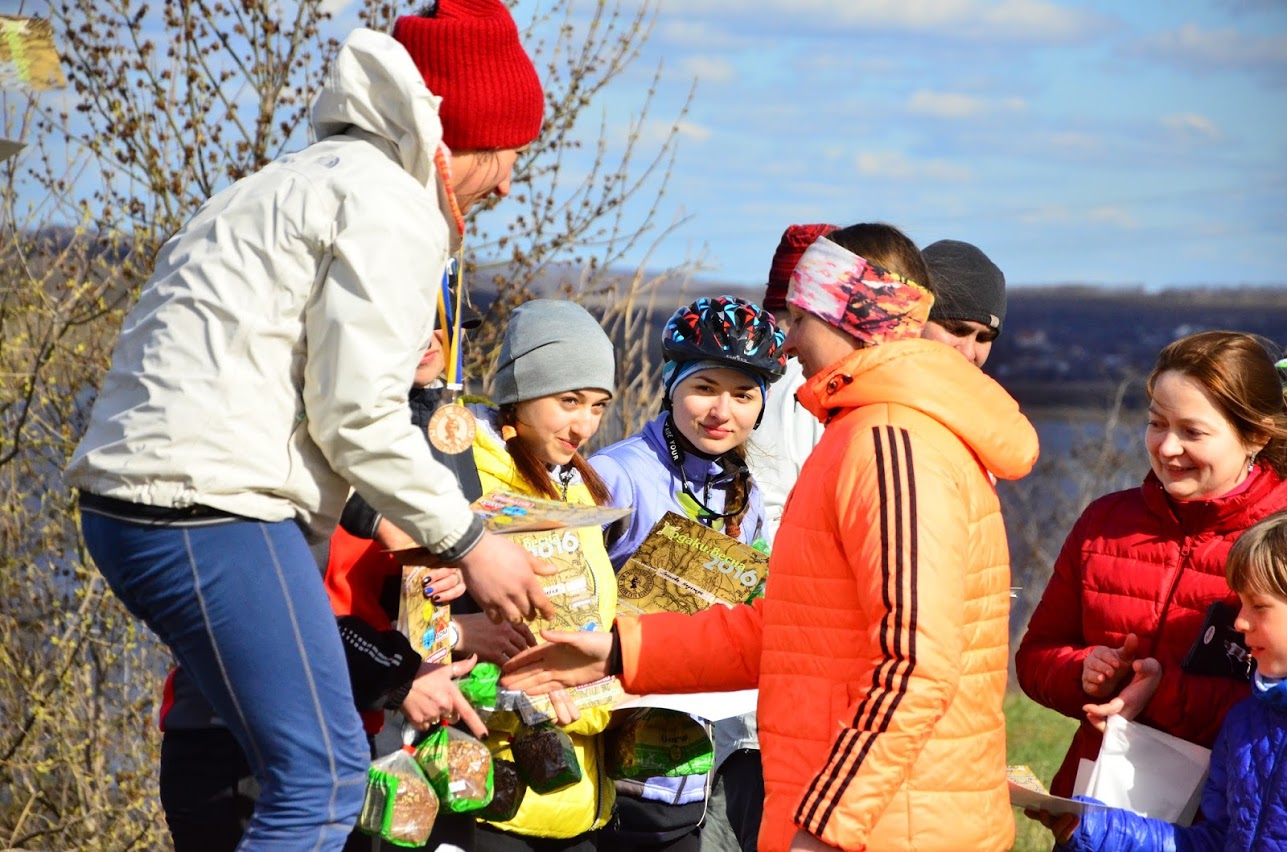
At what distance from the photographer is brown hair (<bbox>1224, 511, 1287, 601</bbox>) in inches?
122

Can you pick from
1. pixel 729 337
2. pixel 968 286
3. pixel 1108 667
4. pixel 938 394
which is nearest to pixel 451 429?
pixel 938 394

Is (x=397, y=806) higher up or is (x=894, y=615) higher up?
(x=894, y=615)

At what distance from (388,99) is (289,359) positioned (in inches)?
20.7

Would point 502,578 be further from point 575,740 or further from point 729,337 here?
point 729,337

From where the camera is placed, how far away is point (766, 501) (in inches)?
181

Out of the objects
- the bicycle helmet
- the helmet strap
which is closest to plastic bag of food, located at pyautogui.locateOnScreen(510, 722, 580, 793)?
the helmet strap

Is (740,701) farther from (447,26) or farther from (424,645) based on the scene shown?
(447,26)

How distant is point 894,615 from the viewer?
2535 millimetres

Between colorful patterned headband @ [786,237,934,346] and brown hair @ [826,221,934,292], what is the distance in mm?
41

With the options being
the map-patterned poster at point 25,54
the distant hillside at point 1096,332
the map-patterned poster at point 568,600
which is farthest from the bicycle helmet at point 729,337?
the distant hillside at point 1096,332

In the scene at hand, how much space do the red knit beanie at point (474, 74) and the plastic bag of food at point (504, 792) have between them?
1402mm

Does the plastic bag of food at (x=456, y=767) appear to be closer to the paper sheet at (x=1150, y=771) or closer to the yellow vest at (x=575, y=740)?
the yellow vest at (x=575, y=740)

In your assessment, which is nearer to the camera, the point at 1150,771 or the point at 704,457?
the point at 1150,771

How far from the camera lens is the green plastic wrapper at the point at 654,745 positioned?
3689 mm
